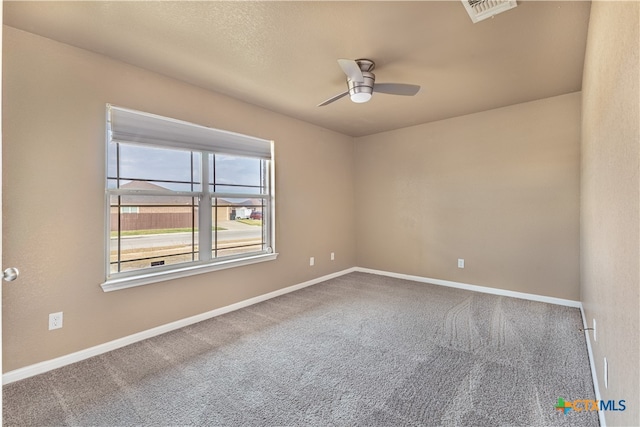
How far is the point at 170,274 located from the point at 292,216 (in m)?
1.76

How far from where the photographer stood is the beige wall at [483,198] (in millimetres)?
3447

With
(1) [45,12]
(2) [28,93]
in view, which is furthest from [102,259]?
(1) [45,12]

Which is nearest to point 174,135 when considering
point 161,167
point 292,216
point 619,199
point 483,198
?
point 161,167

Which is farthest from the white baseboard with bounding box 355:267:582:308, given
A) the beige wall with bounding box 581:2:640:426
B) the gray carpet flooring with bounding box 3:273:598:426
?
the beige wall with bounding box 581:2:640:426

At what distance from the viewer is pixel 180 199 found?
3.08 m

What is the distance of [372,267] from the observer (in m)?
5.17

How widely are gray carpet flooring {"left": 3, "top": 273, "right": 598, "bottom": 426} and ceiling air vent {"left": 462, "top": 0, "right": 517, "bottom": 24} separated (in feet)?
8.17

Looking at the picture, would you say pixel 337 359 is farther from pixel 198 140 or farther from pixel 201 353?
pixel 198 140

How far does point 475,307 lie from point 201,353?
9.63 feet

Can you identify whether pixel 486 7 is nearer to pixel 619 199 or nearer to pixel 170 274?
pixel 619 199

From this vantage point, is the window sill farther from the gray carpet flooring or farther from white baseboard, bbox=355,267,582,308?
white baseboard, bbox=355,267,582,308

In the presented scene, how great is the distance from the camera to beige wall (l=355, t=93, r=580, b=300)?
3.45 m

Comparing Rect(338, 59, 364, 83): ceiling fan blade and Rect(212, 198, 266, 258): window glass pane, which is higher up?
Rect(338, 59, 364, 83): ceiling fan blade

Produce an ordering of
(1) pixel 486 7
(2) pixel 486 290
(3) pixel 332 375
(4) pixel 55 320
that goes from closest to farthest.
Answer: (1) pixel 486 7 < (3) pixel 332 375 < (4) pixel 55 320 < (2) pixel 486 290
